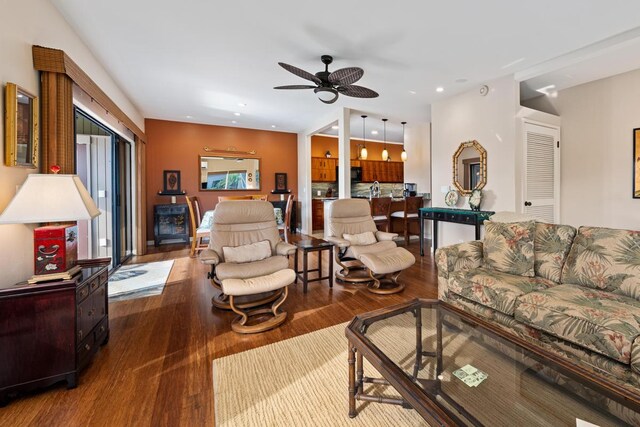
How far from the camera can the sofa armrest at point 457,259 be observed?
2.43m

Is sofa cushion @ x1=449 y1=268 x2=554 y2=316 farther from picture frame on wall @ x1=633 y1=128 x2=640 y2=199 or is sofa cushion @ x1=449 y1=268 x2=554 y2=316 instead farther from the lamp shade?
picture frame on wall @ x1=633 y1=128 x2=640 y2=199

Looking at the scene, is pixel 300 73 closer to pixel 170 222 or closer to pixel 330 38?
pixel 330 38

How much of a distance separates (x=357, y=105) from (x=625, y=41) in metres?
3.41

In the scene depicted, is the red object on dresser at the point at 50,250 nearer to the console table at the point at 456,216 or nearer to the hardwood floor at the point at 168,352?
the hardwood floor at the point at 168,352

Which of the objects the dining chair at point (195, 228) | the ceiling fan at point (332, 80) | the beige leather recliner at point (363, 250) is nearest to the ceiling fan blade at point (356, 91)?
the ceiling fan at point (332, 80)

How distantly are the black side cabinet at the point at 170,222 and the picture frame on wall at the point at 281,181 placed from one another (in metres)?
2.40

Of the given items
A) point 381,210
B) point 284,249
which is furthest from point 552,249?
point 381,210

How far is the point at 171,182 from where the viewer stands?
636 centimetres

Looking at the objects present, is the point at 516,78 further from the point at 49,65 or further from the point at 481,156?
the point at 49,65

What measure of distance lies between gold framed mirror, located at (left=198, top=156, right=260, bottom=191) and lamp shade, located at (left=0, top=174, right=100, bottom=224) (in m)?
5.20

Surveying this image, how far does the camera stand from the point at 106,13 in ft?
8.11

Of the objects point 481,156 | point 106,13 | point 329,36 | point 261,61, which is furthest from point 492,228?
point 106,13

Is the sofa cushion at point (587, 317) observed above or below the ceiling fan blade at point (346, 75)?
below

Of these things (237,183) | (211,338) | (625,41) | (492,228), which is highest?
(625,41)
